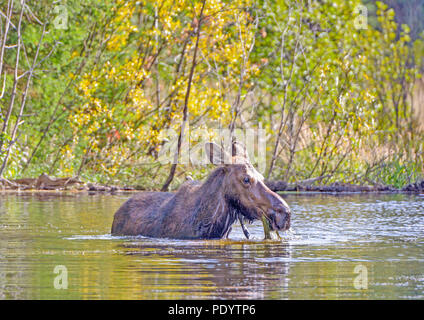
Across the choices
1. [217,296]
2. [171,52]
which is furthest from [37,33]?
[217,296]

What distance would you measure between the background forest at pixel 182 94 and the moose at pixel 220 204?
9091 millimetres

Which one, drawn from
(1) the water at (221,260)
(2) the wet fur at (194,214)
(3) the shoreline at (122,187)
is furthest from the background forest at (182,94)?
(2) the wet fur at (194,214)

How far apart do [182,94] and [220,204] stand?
1201 centimetres

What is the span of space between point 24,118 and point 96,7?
3002 millimetres

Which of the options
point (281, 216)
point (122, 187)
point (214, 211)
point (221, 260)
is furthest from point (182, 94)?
point (221, 260)

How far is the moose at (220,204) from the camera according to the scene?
11086 millimetres

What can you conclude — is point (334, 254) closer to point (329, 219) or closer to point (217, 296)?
point (217, 296)

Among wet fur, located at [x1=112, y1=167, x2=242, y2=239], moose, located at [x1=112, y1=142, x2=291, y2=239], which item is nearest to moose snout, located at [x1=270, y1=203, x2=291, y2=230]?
moose, located at [x1=112, y1=142, x2=291, y2=239]

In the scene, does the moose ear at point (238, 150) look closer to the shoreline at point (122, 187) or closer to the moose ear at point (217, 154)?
the moose ear at point (217, 154)

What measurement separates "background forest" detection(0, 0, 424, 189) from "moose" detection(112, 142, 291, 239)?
9091 mm

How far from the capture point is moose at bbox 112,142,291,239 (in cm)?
1109

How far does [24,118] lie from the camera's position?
2189 centimetres

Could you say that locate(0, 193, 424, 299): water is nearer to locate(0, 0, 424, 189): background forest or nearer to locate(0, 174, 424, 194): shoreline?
locate(0, 174, 424, 194): shoreline

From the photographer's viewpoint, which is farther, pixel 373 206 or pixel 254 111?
pixel 254 111
